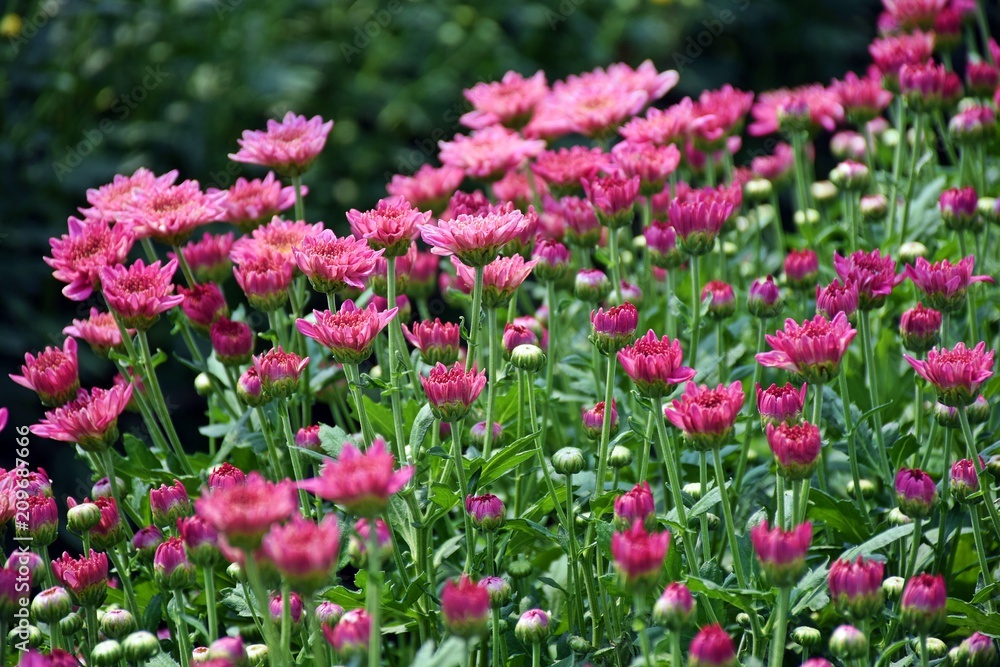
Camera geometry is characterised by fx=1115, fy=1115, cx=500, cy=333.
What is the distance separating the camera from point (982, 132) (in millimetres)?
2094

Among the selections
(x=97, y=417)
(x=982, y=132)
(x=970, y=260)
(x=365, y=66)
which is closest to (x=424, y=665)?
(x=97, y=417)

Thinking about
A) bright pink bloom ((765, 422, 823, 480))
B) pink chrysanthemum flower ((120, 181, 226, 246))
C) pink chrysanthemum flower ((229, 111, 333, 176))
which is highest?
pink chrysanthemum flower ((229, 111, 333, 176))

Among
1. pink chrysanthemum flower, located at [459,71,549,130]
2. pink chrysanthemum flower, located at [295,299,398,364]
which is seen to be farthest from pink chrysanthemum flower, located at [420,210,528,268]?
pink chrysanthemum flower, located at [459,71,549,130]

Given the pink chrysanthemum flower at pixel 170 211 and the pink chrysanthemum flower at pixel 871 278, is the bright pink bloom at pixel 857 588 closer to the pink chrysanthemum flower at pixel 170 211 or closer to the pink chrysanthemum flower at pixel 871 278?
the pink chrysanthemum flower at pixel 871 278

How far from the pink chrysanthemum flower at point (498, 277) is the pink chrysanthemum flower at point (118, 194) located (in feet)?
1.78

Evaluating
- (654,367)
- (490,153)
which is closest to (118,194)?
(490,153)

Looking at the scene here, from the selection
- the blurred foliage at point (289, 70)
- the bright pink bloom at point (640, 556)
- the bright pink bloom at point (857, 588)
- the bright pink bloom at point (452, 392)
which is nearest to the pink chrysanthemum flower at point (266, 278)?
the bright pink bloom at point (452, 392)

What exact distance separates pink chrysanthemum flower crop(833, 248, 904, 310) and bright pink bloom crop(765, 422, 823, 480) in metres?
0.35

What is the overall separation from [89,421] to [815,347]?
95cm

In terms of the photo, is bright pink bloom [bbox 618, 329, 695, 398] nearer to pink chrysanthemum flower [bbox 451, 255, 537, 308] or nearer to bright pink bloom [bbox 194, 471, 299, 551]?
pink chrysanthemum flower [bbox 451, 255, 537, 308]

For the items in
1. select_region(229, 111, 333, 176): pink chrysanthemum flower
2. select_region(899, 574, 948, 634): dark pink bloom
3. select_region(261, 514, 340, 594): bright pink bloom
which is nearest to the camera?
select_region(261, 514, 340, 594): bright pink bloom

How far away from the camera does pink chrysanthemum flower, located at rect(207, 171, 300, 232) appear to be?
6.18 feet

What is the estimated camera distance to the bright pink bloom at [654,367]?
1.36 meters

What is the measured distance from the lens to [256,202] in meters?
1.89
